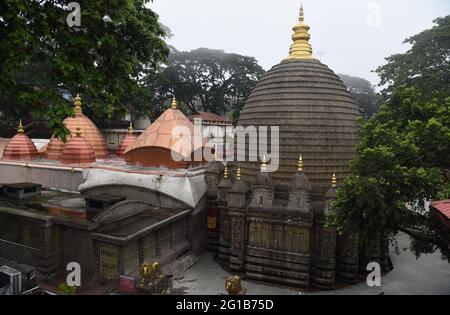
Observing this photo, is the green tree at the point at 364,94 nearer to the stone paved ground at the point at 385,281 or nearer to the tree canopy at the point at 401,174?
the stone paved ground at the point at 385,281

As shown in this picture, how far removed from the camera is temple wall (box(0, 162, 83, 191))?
66.5ft

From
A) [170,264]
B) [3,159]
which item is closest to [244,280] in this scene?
[170,264]

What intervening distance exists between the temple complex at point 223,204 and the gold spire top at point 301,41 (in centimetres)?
5

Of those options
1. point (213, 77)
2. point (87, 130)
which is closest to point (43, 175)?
point (87, 130)

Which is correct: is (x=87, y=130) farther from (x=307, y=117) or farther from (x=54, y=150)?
(x=307, y=117)

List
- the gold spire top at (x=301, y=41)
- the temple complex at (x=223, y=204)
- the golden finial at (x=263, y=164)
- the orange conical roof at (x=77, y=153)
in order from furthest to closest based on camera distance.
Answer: the orange conical roof at (x=77, y=153) < the gold spire top at (x=301, y=41) < the golden finial at (x=263, y=164) < the temple complex at (x=223, y=204)

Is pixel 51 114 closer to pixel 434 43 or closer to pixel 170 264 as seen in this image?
pixel 170 264

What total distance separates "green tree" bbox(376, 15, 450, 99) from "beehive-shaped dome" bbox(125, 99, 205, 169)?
50.6ft

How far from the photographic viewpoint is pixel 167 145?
18469 millimetres

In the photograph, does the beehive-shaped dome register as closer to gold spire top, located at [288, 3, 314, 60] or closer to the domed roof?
the domed roof

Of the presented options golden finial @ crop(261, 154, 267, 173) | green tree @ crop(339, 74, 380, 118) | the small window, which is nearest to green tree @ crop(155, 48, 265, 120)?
green tree @ crop(339, 74, 380, 118)

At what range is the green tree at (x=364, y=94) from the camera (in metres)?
52.5

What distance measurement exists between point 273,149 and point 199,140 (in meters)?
5.33

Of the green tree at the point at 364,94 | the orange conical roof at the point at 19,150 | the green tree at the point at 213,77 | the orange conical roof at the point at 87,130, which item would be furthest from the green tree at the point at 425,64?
the orange conical roof at the point at 19,150
